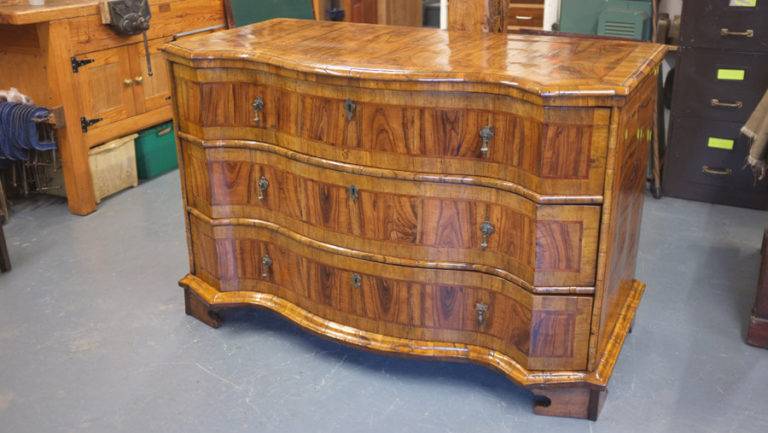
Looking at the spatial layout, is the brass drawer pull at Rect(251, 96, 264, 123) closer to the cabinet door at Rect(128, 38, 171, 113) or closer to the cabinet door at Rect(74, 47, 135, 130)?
the cabinet door at Rect(74, 47, 135, 130)

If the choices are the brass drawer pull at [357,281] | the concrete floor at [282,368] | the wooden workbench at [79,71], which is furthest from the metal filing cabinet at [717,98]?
the wooden workbench at [79,71]

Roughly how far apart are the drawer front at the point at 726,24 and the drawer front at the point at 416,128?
2.09 m

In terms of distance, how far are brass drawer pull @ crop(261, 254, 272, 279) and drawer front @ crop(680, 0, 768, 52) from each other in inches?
94.0

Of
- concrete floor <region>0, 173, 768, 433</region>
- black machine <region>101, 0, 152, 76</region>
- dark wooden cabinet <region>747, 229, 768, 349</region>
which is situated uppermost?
black machine <region>101, 0, 152, 76</region>

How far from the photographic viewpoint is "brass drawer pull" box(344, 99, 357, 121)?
2438 millimetres

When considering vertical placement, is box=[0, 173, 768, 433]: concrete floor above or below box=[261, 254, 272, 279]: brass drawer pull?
below

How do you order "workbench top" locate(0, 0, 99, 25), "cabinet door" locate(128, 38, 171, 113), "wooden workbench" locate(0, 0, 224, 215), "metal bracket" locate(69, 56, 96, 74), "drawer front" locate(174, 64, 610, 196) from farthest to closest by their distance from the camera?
"cabinet door" locate(128, 38, 171, 113) < "metal bracket" locate(69, 56, 96, 74) < "wooden workbench" locate(0, 0, 224, 215) < "workbench top" locate(0, 0, 99, 25) < "drawer front" locate(174, 64, 610, 196)

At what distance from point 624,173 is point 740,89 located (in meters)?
1.94

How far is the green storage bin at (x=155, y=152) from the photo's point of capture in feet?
15.0

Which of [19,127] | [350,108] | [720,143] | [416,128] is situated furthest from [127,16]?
[720,143]

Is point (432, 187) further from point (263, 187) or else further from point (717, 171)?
point (717, 171)

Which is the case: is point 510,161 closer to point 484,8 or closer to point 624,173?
point 624,173

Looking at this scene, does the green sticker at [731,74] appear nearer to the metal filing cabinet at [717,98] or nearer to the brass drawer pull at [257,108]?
the metal filing cabinet at [717,98]

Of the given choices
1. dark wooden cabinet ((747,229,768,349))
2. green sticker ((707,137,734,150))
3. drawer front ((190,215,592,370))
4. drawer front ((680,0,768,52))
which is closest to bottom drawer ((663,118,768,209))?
green sticker ((707,137,734,150))
